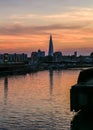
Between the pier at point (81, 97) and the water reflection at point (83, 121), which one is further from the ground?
the pier at point (81, 97)

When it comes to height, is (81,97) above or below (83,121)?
above

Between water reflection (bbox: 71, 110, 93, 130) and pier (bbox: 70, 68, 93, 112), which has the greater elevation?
pier (bbox: 70, 68, 93, 112)

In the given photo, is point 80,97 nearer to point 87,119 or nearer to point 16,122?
point 87,119

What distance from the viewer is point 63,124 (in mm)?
35719

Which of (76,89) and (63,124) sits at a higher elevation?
(76,89)

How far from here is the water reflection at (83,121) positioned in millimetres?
4066

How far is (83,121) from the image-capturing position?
13.5 feet

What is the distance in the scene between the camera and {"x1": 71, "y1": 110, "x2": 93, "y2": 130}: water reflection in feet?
13.3

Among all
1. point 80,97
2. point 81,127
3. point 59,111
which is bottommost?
point 59,111

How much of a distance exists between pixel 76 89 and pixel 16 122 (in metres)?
33.8

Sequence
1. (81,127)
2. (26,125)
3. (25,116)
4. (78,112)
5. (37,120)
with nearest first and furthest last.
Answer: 1. (81,127)
2. (78,112)
3. (26,125)
4. (37,120)
5. (25,116)

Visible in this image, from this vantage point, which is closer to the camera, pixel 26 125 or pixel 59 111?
pixel 26 125

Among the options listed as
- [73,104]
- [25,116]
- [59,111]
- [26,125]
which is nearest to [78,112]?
[73,104]

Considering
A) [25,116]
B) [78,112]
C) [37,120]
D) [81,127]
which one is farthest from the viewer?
[25,116]
